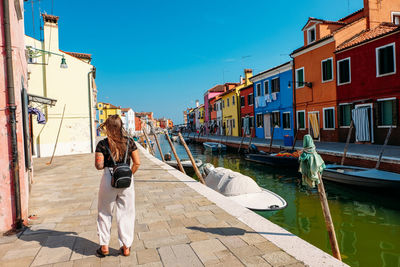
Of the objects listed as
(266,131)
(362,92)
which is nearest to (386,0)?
(362,92)

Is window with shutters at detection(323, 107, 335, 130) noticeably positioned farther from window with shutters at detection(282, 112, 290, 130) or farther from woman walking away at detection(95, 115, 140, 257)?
woman walking away at detection(95, 115, 140, 257)

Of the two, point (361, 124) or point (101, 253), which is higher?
point (361, 124)

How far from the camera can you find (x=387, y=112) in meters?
13.9

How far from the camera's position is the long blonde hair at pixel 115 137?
10.2ft

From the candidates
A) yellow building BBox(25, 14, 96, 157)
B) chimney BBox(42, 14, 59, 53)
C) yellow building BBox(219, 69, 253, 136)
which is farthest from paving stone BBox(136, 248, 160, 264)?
yellow building BBox(219, 69, 253, 136)

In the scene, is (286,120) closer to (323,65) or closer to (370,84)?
(323,65)

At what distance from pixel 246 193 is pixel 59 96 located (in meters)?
13.9

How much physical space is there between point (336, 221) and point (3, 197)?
7.20 m

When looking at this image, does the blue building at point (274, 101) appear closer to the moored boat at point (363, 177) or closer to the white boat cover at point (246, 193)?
the moored boat at point (363, 177)

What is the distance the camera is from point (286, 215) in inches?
294

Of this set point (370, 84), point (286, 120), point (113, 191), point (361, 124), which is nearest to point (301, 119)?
point (286, 120)

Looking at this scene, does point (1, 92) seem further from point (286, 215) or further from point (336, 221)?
point (336, 221)

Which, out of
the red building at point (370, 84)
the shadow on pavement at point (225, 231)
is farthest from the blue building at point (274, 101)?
the shadow on pavement at point (225, 231)

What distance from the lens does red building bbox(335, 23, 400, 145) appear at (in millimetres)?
13469
